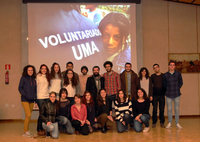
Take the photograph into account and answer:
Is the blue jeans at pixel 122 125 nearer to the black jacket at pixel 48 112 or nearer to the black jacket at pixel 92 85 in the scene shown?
the black jacket at pixel 92 85

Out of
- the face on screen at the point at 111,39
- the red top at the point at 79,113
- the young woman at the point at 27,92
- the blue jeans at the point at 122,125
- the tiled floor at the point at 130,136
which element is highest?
the face on screen at the point at 111,39

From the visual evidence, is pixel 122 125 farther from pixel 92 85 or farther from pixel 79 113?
pixel 92 85

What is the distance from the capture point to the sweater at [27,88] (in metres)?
4.53

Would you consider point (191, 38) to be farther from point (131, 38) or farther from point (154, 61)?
point (131, 38)

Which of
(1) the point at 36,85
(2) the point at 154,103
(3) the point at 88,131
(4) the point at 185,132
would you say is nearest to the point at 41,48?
(1) the point at 36,85

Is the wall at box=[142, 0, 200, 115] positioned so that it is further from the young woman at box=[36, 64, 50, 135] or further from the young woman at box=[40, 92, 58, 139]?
the young woman at box=[40, 92, 58, 139]

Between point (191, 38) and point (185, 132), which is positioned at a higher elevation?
point (191, 38)

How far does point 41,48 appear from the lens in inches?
262

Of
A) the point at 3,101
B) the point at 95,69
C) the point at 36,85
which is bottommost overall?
the point at 3,101

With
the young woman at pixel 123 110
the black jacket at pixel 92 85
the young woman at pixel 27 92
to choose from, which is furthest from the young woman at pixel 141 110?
the young woman at pixel 27 92

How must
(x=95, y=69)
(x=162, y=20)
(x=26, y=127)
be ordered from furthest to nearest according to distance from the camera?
1. (x=162, y=20)
2. (x=95, y=69)
3. (x=26, y=127)

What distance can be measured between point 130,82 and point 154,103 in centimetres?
76

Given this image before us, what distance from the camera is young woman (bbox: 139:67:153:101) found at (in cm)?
523

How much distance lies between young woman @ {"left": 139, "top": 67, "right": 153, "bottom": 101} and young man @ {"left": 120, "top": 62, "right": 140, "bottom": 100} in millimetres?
146
